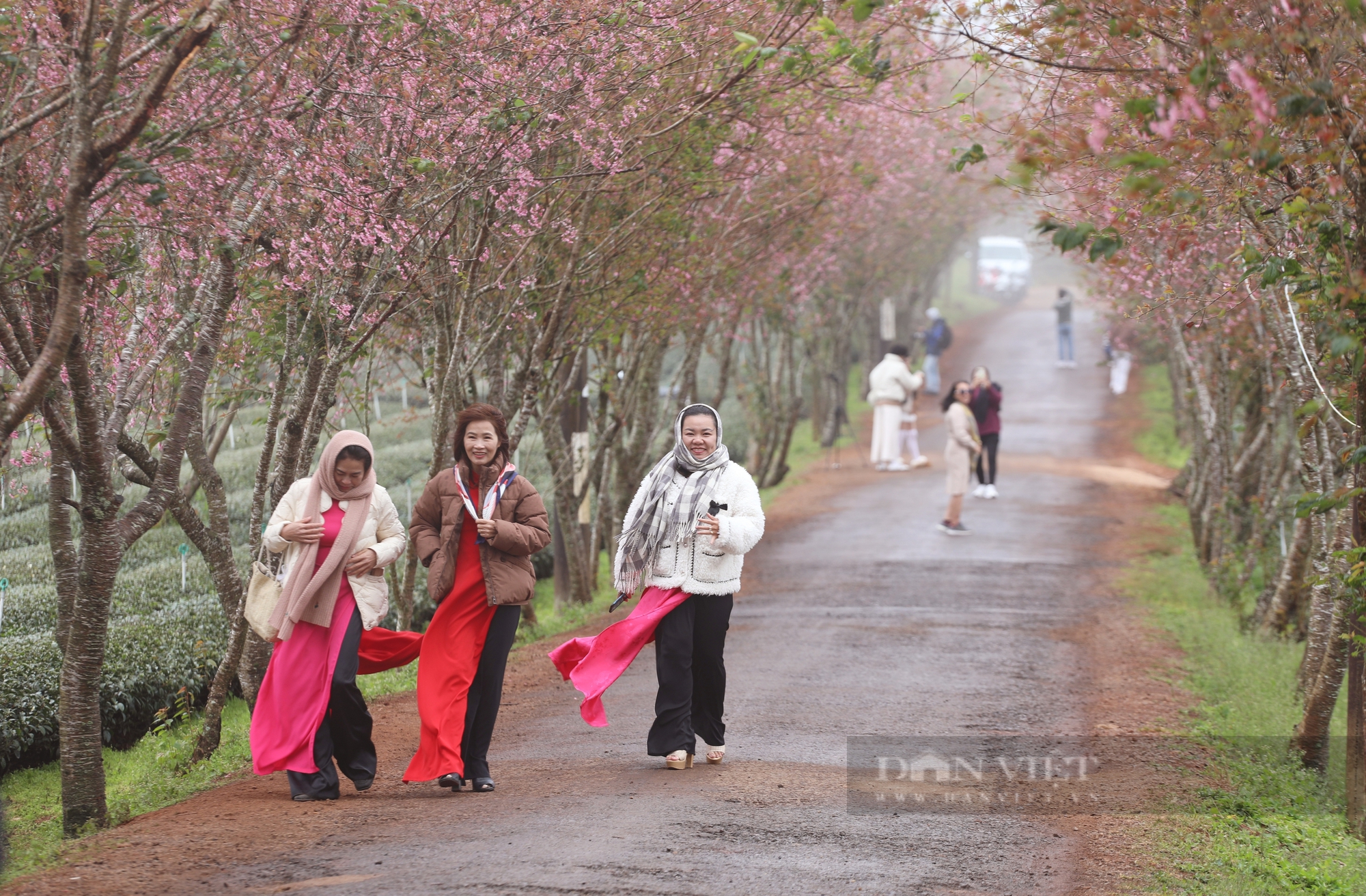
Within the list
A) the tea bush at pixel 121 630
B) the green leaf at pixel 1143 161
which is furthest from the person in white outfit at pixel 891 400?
the green leaf at pixel 1143 161

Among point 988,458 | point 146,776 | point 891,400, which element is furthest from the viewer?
point 891,400

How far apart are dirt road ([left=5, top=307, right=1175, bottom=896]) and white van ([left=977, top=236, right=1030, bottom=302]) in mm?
46426

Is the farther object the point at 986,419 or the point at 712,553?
the point at 986,419

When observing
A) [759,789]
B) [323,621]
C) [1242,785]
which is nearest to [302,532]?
[323,621]

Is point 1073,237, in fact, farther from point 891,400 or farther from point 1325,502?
point 891,400

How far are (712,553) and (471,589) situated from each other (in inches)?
47.0

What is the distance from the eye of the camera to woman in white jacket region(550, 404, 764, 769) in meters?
6.73

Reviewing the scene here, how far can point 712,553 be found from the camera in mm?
6738

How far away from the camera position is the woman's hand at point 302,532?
6.22 meters

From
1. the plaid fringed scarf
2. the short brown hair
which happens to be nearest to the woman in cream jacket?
the short brown hair

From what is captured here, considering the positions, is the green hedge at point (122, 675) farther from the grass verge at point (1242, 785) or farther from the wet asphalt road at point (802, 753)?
the grass verge at point (1242, 785)

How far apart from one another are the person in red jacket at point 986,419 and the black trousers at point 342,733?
1308 cm

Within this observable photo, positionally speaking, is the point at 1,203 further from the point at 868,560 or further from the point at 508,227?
the point at 868,560

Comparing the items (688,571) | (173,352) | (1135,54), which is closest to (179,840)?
(688,571)
